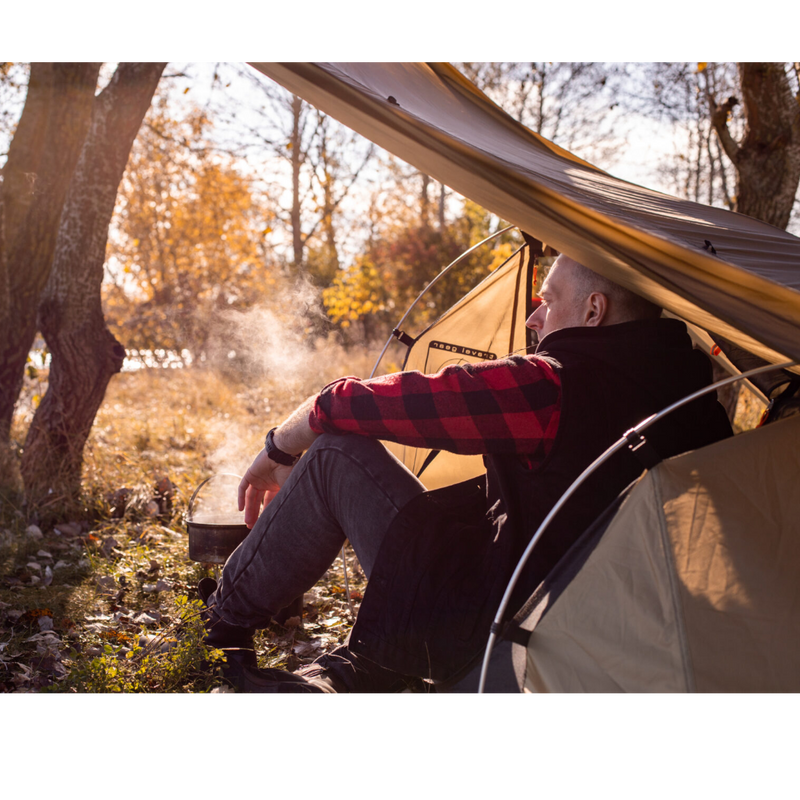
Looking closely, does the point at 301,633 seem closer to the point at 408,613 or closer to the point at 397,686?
the point at 397,686

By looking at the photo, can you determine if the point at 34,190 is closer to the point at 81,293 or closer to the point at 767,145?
the point at 81,293

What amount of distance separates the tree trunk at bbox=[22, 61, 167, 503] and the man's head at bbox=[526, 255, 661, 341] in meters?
3.15

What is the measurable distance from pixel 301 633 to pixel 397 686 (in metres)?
0.85

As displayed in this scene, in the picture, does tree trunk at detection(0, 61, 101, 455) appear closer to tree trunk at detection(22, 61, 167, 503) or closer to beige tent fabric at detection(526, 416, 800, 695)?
tree trunk at detection(22, 61, 167, 503)

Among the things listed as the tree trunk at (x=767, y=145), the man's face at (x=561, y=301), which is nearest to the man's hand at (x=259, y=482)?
the man's face at (x=561, y=301)

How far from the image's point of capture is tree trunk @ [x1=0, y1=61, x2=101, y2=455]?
4.34m

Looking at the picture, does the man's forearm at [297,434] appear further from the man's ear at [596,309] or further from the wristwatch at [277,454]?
the man's ear at [596,309]

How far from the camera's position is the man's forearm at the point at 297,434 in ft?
6.51

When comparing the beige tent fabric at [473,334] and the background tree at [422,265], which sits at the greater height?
the background tree at [422,265]

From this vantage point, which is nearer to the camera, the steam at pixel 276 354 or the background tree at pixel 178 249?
the steam at pixel 276 354

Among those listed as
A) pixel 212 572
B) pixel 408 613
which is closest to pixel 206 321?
pixel 212 572

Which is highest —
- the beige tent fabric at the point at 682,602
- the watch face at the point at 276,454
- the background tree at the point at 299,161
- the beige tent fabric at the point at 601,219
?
the background tree at the point at 299,161
